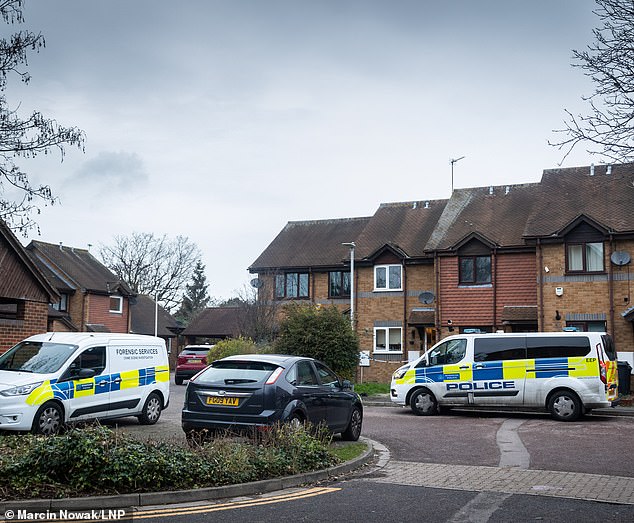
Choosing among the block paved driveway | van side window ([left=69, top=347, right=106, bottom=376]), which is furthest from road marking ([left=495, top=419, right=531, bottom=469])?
van side window ([left=69, top=347, right=106, bottom=376])

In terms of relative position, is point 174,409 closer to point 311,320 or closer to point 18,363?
point 311,320

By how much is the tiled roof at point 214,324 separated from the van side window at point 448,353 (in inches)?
1211

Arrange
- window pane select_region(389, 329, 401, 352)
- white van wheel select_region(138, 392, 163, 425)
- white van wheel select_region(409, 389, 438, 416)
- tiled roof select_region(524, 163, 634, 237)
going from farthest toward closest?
window pane select_region(389, 329, 401, 352), tiled roof select_region(524, 163, 634, 237), white van wheel select_region(409, 389, 438, 416), white van wheel select_region(138, 392, 163, 425)

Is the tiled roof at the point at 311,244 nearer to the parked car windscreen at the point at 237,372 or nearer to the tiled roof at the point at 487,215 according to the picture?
the tiled roof at the point at 487,215

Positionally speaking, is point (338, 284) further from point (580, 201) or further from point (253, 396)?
point (253, 396)

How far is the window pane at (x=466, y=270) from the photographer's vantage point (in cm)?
3102

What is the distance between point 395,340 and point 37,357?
2140cm

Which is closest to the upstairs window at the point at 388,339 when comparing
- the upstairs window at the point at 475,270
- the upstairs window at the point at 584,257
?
the upstairs window at the point at 475,270

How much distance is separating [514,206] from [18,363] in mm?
23656

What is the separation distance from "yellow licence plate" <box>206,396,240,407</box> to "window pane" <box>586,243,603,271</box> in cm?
1997

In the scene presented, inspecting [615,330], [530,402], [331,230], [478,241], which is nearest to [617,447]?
[530,402]

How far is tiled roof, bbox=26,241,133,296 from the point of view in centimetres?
4434

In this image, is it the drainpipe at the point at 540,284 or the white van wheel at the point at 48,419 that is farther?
the drainpipe at the point at 540,284

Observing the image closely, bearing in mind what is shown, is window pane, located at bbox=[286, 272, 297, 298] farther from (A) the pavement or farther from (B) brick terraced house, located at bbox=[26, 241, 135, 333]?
(A) the pavement
